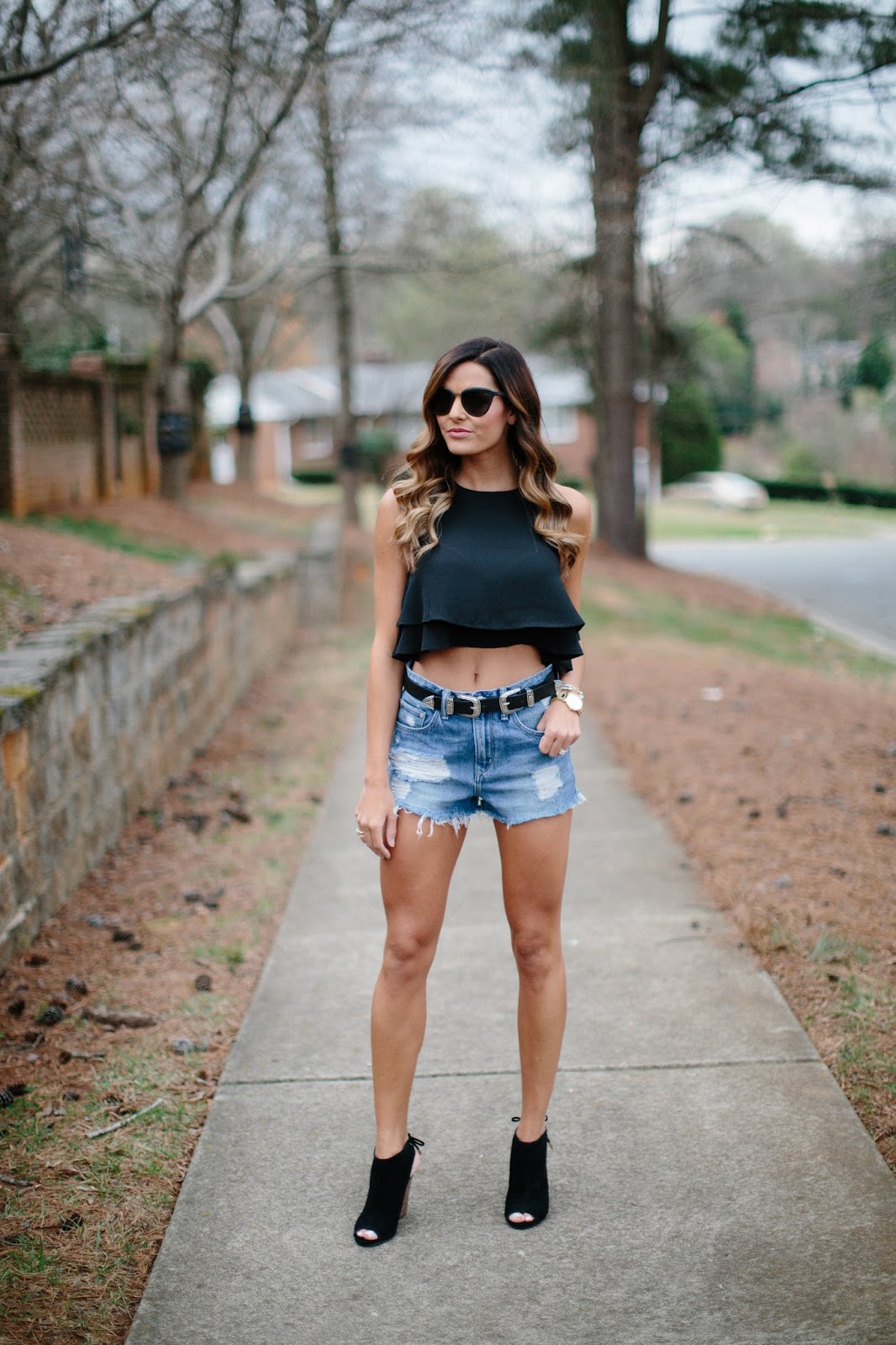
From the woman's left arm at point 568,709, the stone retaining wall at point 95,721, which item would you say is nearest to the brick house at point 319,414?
the stone retaining wall at point 95,721

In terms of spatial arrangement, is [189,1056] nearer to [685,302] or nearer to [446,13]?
[446,13]

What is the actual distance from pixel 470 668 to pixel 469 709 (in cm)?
10

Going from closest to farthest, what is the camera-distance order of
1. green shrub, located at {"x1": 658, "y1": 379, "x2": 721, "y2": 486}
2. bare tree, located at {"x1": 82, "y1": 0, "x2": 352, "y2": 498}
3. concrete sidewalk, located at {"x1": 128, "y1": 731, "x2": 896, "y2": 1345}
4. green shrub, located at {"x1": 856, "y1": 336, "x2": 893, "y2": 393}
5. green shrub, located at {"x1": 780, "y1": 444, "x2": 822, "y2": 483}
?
concrete sidewalk, located at {"x1": 128, "y1": 731, "x2": 896, "y2": 1345}, bare tree, located at {"x1": 82, "y1": 0, "x2": 352, "y2": 498}, green shrub, located at {"x1": 856, "y1": 336, "x2": 893, "y2": 393}, green shrub, located at {"x1": 658, "y1": 379, "x2": 721, "y2": 486}, green shrub, located at {"x1": 780, "y1": 444, "x2": 822, "y2": 483}

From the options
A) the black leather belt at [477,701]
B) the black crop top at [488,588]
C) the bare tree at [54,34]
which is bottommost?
the black leather belt at [477,701]

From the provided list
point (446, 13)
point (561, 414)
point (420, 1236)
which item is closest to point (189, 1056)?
point (420, 1236)

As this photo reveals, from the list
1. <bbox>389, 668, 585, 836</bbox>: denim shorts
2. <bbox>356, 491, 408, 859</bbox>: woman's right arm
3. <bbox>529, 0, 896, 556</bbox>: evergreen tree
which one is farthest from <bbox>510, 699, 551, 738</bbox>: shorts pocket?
<bbox>529, 0, 896, 556</bbox>: evergreen tree

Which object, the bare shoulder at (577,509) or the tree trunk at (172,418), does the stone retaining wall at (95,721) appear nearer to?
the bare shoulder at (577,509)

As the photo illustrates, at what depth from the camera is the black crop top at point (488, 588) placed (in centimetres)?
266

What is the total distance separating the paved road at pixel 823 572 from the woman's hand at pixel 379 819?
36.1 feet

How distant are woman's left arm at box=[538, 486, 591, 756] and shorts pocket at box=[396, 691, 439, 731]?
25cm

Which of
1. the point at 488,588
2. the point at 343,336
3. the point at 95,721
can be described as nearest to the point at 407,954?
the point at 488,588

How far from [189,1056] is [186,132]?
8.66 meters

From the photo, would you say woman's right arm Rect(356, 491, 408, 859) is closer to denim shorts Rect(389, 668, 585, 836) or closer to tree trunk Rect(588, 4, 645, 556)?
denim shorts Rect(389, 668, 585, 836)

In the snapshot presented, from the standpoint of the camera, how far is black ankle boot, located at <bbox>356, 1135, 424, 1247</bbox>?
2.68m
